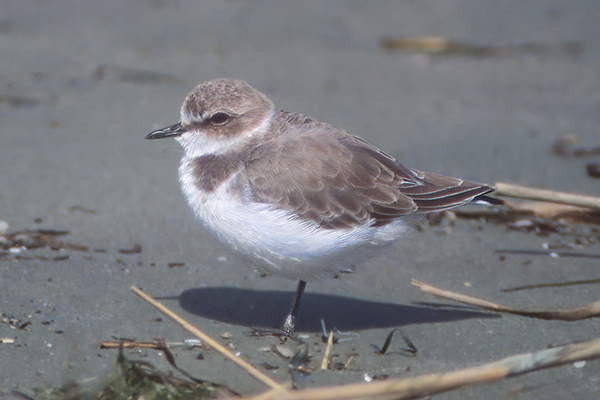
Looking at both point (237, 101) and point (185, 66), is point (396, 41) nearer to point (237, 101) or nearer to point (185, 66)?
point (185, 66)

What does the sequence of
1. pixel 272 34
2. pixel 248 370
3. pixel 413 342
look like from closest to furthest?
pixel 248 370 < pixel 413 342 < pixel 272 34

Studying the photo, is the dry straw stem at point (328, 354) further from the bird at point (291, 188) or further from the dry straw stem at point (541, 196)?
the dry straw stem at point (541, 196)

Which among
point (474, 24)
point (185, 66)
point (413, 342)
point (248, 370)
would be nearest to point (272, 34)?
point (185, 66)

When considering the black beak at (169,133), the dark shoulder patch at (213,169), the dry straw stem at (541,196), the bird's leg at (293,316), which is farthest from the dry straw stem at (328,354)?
the black beak at (169,133)

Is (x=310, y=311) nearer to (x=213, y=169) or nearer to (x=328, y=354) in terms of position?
(x=328, y=354)

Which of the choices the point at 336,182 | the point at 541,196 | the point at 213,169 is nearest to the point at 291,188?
the point at 336,182

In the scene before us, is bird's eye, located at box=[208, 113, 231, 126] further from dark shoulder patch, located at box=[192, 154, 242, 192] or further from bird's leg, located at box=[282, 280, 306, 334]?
bird's leg, located at box=[282, 280, 306, 334]

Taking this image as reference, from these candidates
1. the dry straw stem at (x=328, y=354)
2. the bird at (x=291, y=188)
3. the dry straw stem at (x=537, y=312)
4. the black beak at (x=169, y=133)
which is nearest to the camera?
the dry straw stem at (x=537, y=312)
